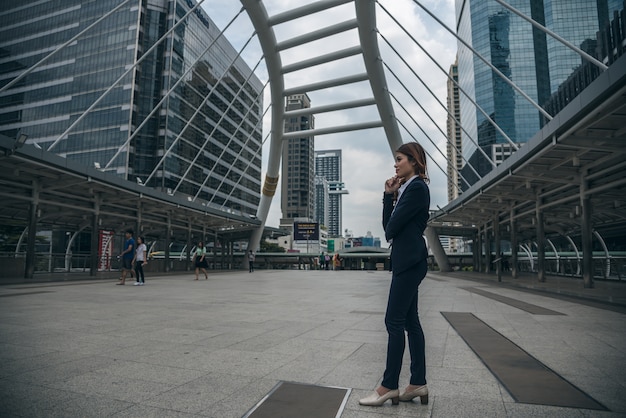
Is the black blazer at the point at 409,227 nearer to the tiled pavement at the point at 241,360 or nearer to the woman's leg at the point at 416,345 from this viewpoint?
the woman's leg at the point at 416,345

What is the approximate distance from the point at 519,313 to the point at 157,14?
78.2 meters

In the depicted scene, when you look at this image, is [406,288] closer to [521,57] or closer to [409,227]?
[409,227]

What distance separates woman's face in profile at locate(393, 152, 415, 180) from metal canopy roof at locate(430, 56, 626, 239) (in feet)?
20.2

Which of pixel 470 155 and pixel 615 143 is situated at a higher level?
pixel 470 155

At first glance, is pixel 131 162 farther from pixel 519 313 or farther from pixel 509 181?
pixel 519 313

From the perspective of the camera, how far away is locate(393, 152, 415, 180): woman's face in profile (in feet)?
9.39

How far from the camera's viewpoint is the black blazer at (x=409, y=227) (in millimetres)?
2632

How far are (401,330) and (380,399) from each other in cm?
46

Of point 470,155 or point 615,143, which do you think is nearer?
point 615,143

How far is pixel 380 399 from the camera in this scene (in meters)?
2.47

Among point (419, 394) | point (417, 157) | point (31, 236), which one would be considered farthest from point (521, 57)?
point (419, 394)

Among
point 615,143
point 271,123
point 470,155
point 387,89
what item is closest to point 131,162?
point 271,123

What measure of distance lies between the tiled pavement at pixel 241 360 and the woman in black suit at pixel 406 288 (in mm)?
125

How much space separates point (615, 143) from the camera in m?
10.1
